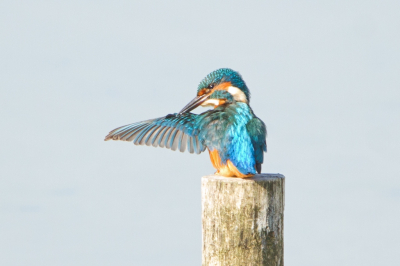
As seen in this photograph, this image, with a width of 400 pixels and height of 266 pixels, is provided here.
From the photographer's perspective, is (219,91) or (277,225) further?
(219,91)

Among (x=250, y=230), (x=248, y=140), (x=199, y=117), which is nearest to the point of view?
(x=250, y=230)

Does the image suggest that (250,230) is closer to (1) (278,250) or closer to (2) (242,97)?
(1) (278,250)

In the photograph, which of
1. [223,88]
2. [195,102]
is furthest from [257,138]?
[195,102]

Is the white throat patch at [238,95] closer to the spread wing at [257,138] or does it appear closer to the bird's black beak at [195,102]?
the bird's black beak at [195,102]

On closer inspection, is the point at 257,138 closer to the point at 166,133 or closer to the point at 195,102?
the point at 195,102

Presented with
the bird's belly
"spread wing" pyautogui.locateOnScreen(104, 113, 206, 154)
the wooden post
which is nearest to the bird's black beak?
"spread wing" pyautogui.locateOnScreen(104, 113, 206, 154)

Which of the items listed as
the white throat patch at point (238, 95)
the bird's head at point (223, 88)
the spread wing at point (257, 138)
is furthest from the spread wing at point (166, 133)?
the spread wing at point (257, 138)

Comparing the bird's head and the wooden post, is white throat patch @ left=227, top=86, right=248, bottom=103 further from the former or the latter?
the wooden post

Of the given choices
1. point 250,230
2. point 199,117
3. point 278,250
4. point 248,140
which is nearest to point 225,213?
point 250,230
